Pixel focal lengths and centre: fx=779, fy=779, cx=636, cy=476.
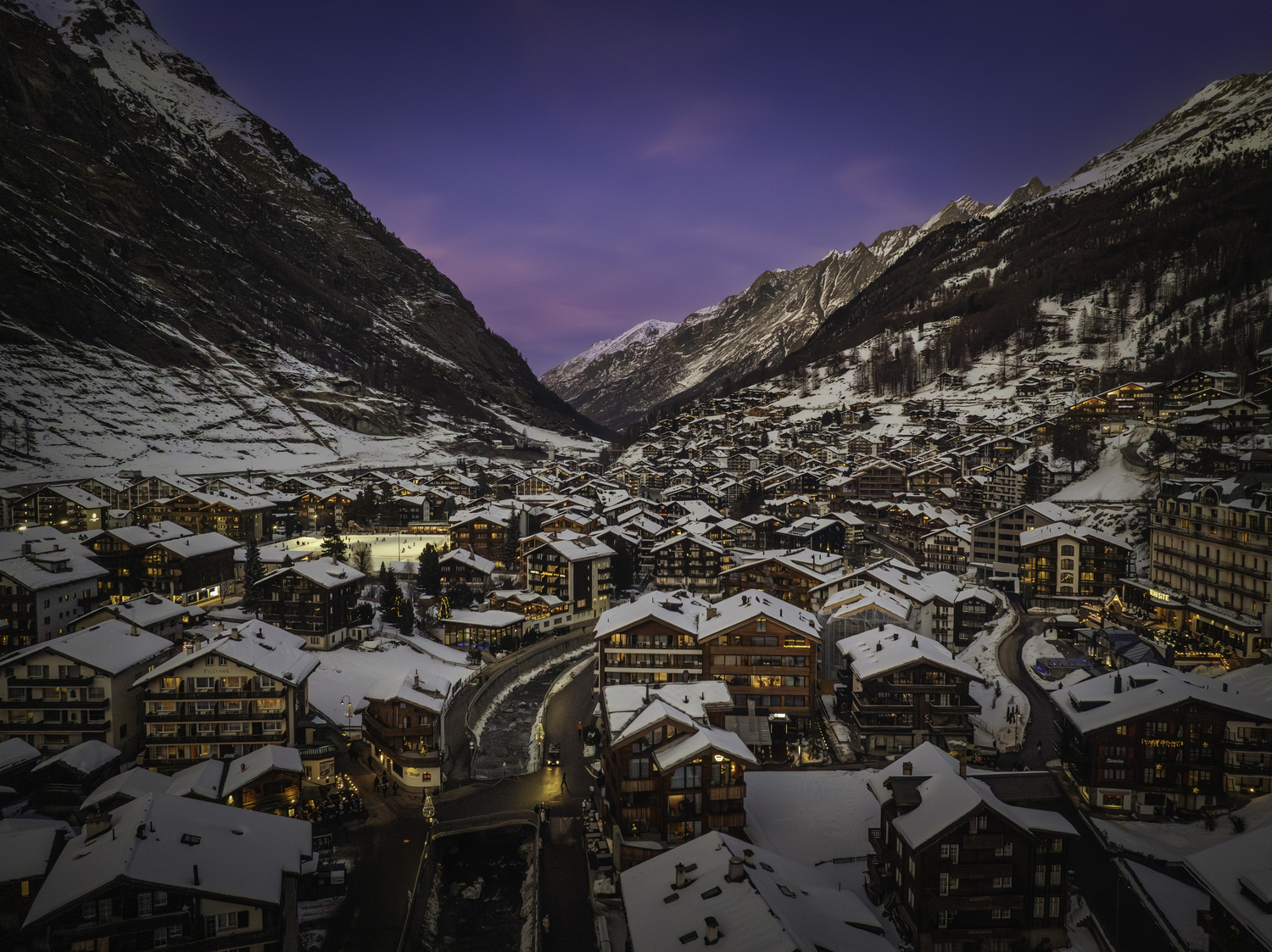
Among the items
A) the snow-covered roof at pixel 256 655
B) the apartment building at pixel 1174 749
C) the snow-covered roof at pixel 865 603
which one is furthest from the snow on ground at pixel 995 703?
the snow-covered roof at pixel 256 655

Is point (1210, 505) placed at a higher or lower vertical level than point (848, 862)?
higher

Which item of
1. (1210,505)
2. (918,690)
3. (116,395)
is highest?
(116,395)

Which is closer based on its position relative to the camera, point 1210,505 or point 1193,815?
point 1193,815

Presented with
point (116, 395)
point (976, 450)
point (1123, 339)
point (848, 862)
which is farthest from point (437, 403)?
point (848, 862)

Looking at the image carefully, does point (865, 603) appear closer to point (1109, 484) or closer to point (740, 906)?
point (740, 906)

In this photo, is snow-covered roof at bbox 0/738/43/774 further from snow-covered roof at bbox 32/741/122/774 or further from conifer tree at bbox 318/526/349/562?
conifer tree at bbox 318/526/349/562

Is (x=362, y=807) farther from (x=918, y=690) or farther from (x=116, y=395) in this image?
(x=116, y=395)

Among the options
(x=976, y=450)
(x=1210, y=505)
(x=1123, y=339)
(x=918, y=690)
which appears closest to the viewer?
(x=918, y=690)
